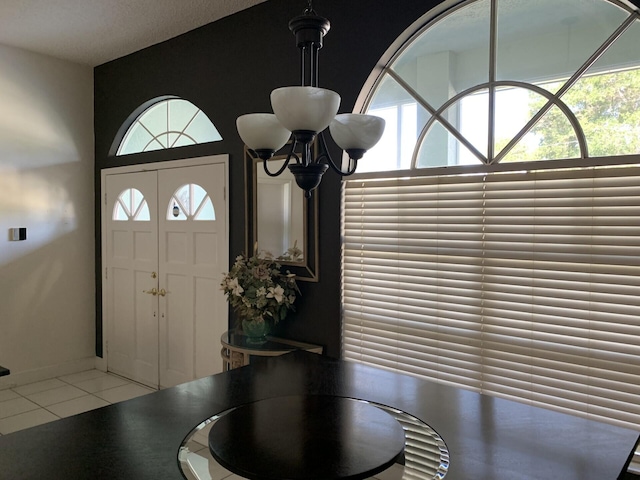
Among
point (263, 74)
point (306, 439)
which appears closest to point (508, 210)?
point (306, 439)

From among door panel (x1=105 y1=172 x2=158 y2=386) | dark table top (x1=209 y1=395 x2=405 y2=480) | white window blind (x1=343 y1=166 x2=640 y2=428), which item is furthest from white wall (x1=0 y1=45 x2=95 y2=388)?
dark table top (x1=209 y1=395 x2=405 y2=480)

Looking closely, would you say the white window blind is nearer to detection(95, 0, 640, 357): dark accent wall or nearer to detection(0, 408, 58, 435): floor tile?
detection(95, 0, 640, 357): dark accent wall

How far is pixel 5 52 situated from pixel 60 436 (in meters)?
3.94

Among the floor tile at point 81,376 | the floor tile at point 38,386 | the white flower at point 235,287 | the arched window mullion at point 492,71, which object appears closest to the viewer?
the arched window mullion at point 492,71

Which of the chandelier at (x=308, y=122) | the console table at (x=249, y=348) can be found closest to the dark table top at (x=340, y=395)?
the chandelier at (x=308, y=122)

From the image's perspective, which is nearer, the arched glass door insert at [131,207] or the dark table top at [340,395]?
the dark table top at [340,395]

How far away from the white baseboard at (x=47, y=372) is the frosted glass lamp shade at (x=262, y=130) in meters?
3.77

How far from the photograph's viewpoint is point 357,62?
2.84 metres

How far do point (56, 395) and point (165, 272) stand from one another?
52.1 inches

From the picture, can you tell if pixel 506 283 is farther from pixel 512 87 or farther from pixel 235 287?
pixel 235 287

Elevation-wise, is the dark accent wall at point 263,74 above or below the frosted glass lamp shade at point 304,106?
above

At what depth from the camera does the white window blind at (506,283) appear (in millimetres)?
2074

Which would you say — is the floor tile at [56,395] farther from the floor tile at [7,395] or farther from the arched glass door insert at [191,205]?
the arched glass door insert at [191,205]

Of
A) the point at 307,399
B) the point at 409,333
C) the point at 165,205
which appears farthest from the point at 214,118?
the point at 307,399
